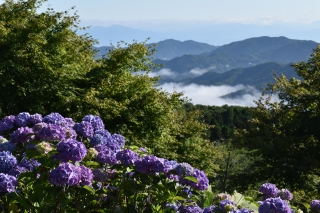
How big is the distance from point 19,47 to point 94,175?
11350 mm

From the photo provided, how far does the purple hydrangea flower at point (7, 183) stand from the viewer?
253 cm

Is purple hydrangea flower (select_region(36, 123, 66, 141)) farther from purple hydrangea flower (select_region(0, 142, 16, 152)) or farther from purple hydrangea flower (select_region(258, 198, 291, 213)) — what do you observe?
purple hydrangea flower (select_region(258, 198, 291, 213))

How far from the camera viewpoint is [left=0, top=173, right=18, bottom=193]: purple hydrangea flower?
2531mm

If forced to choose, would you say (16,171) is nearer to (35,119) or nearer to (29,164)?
(29,164)

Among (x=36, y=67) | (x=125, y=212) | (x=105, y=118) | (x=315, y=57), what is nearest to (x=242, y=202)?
(x=125, y=212)

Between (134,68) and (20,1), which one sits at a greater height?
(20,1)

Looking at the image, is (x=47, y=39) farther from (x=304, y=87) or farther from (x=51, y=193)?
(x=51, y=193)

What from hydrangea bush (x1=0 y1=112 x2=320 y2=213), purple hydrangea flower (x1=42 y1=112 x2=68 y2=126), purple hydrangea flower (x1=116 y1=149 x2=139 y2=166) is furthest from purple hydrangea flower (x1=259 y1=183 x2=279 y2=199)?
purple hydrangea flower (x1=42 y1=112 x2=68 y2=126)

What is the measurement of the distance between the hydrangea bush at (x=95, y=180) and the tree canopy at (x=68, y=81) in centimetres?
982

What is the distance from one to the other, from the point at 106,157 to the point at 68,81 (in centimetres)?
1162

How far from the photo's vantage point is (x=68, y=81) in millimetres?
13953

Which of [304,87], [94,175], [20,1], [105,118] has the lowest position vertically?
[105,118]

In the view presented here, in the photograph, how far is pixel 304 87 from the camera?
51.2 feet

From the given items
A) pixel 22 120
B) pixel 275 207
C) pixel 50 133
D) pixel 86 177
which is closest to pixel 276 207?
pixel 275 207
